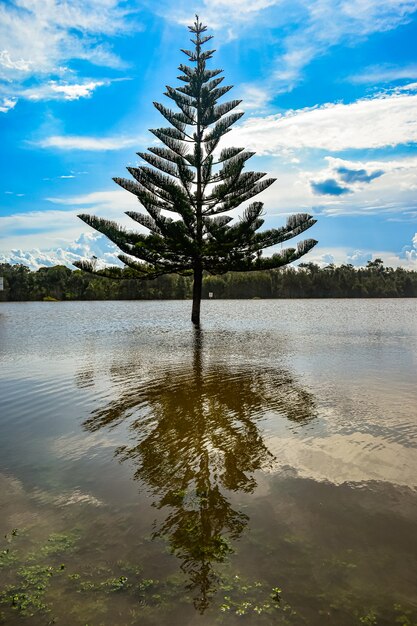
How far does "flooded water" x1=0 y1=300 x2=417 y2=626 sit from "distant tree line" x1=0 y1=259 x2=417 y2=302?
266 feet

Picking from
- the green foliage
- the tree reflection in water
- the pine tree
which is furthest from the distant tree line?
the tree reflection in water

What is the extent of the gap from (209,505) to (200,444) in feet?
4.30

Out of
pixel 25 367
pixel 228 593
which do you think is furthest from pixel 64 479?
pixel 25 367

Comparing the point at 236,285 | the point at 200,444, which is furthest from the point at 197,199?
the point at 236,285

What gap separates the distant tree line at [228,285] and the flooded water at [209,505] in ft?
Result: 266

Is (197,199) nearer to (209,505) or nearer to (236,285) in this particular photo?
(209,505)

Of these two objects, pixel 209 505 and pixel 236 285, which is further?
pixel 236 285

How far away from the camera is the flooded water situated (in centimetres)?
220

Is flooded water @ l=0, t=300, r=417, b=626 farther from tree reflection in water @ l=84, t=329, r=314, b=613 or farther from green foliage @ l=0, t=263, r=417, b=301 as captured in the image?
green foliage @ l=0, t=263, r=417, b=301

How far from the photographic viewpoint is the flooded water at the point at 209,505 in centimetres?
220

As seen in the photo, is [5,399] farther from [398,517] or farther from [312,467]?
[398,517]

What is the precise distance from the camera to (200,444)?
443 cm

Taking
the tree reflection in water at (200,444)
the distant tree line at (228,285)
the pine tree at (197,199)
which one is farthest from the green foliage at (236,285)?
the tree reflection in water at (200,444)

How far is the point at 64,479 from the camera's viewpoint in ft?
11.8
